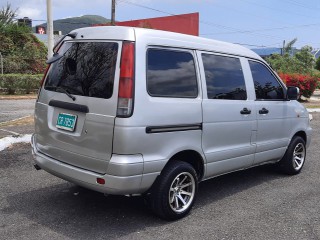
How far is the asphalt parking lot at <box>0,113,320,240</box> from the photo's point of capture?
160 inches

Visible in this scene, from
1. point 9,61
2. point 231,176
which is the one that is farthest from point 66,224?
point 9,61

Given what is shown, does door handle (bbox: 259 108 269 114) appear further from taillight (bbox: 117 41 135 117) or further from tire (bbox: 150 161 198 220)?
taillight (bbox: 117 41 135 117)

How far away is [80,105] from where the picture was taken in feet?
13.4

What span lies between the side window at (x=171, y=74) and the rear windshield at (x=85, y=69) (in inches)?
16.0

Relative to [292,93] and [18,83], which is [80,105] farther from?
[18,83]

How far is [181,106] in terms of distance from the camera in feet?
14.0

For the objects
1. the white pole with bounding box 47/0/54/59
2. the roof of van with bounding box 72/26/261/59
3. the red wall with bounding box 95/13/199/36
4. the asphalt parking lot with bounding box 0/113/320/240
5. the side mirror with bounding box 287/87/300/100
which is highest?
the red wall with bounding box 95/13/199/36

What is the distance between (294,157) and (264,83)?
4.90ft

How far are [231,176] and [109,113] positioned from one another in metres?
3.11

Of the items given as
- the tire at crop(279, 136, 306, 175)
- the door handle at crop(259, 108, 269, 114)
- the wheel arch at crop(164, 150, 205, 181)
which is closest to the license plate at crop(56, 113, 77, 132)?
the wheel arch at crop(164, 150, 205, 181)

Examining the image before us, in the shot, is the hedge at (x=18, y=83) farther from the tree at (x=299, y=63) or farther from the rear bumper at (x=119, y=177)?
the tree at (x=299, y=63)

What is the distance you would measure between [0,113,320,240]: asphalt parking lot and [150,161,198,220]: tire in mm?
132

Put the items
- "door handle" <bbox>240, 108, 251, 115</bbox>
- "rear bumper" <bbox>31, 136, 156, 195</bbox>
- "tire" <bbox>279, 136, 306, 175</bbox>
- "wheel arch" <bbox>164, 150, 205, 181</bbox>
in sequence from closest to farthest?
1. "rear bumper" <bbox>31, 136, 156, 195</bbox>
2. "wheel arch" <bbox>164, 150, 205, 181</bbox>
3. "door handle" <bbox>240, 108, 251, 115</bbox>
4. "tire" <bbox>279, 136, 306, 175</bbox>

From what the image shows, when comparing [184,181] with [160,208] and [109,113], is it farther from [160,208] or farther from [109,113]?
[109,113]
